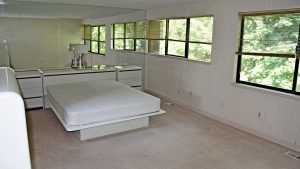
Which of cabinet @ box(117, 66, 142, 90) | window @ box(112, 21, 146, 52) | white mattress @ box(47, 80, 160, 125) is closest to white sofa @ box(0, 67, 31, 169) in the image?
white mattress @ box(47, 80, 160, 125)

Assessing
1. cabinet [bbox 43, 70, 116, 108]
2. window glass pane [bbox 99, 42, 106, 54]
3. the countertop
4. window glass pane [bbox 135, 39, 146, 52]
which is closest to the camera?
the countertop

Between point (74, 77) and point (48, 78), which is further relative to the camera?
point (74, 77)

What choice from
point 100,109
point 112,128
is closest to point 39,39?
point 100,109

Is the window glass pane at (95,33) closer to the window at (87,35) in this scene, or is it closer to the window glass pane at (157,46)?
the window at (87,35)

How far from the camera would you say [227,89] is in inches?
170

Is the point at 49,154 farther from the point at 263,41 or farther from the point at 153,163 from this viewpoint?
the point at 263,41

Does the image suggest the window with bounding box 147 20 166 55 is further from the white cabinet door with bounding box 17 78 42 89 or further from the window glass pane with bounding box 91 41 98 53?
the white cabinet door with bounding box 17 78 42 89

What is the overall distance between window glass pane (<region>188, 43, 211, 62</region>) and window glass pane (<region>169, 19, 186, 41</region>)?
1.22 feet

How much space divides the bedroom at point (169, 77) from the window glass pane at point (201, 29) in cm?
3

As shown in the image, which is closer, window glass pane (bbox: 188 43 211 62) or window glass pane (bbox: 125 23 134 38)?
window glass pane (bbox: 188 43 211 62)

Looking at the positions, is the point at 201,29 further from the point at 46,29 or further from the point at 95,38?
the point at 46,29

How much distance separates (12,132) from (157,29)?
5814 millimetres

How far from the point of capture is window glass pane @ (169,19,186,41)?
5332 mm

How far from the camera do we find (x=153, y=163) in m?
2.98
